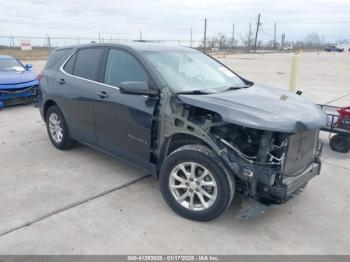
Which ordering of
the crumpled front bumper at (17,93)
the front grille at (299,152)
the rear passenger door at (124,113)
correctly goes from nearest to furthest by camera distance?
the front grille at (299,152) < the rear passenger door at (124,113) < the crumpled front bumper at (17,93)

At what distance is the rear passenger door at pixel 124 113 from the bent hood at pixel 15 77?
17.5 ft

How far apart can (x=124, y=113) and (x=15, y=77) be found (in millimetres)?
6288

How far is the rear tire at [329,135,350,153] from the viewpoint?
18.0ft

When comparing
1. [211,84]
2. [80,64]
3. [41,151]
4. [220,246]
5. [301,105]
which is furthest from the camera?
[41,151]

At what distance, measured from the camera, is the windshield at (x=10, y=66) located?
9.55 meters

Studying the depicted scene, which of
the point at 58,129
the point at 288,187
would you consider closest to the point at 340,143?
the point at 288,187

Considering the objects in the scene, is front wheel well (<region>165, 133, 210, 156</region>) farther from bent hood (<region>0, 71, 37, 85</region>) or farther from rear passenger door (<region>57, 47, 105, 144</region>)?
bent hood (<region>0, 71, 37, 85</region>)

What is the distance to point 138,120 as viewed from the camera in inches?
149

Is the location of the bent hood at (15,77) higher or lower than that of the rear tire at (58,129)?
higher

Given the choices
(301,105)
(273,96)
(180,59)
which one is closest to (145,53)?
(180,59)

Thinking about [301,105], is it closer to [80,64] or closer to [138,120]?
[138,120]

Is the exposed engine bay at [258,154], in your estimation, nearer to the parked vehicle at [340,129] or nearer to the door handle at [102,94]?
the door handle at [102,94]

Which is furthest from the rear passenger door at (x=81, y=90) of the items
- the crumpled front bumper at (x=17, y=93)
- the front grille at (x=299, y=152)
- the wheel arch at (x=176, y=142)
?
the crumpled front bumper at (x=17, y=93)

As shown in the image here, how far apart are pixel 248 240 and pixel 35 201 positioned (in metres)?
2.41
